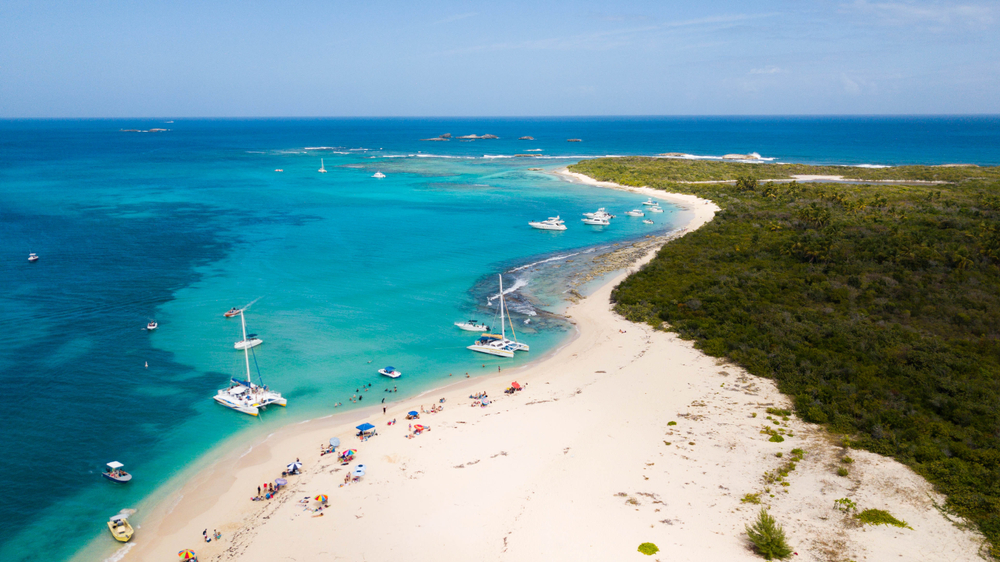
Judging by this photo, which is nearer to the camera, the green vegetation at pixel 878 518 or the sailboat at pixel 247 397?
the green vegetation at pixel 878 518

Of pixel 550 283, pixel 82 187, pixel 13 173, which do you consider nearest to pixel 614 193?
pixel 550 283

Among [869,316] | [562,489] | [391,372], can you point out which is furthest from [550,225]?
[562,489]

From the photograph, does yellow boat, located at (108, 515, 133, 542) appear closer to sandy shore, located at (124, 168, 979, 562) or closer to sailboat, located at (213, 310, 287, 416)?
sandy shore, located at (124, 168, 979, 562)

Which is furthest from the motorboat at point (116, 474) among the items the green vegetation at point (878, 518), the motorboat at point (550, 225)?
the motorboat at point (550, 225)

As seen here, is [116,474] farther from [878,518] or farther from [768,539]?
[878,518]

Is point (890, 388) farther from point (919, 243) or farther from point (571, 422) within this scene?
point (919, 243)

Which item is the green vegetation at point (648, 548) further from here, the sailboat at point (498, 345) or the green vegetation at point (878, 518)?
the sailboat at point (498, 345)

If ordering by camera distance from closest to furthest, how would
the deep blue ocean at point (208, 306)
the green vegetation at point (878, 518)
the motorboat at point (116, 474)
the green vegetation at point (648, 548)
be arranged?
the green vegetation at point (648, 548) → the green vegetation at point (878, 518) → the motorboat at point (116, 474) → the deep blue ocean at point (208, 306)
